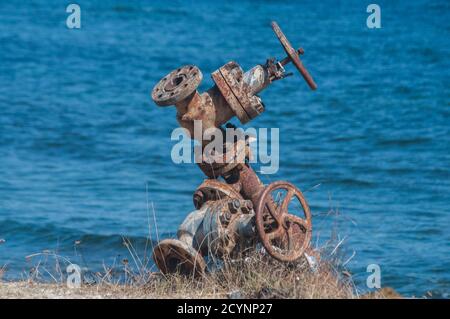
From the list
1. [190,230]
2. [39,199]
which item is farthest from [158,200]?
[190,230]

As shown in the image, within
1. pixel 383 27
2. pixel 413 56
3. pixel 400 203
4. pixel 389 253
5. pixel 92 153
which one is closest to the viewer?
pixel 389 253

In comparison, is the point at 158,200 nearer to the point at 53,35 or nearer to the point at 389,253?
the point at 389,253

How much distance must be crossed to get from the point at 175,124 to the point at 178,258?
897cm

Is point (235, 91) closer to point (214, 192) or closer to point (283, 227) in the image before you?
point (214, 192)

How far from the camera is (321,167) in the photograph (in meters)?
12.7

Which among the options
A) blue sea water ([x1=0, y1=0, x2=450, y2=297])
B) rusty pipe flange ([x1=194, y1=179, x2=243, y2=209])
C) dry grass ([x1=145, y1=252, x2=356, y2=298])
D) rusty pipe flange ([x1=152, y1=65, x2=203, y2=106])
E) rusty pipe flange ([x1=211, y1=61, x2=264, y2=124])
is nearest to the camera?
dry grass ([x1=145, y1=252, x2=356, y2=298])

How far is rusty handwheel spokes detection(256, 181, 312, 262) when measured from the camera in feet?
18.4

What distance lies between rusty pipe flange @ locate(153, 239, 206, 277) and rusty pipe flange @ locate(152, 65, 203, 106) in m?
0.80

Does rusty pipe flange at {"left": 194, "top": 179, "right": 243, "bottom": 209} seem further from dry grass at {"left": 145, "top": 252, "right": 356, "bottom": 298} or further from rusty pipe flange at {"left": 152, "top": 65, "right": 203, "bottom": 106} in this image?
rusty pipe flange at {"left": 152, "top": 65, "right": 203, "bottom": 106}

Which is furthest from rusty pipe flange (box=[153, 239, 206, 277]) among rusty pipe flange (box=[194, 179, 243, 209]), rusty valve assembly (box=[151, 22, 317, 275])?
rusty pipe flange (box=[194, 179, 243, 209])

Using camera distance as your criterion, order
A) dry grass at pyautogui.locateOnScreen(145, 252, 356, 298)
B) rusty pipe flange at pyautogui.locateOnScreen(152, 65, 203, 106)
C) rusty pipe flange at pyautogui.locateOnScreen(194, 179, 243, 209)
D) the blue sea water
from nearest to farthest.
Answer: dry grass at pyautogui.locateOnScreen(145, 252, 356, 298), rusty pipe flange at pyautogui.locateOnScreen(152, 65, 203, 106), rusty pipe flange at pyautogui.locateOnScreen(194, 179, 243, 209), the blue sea water

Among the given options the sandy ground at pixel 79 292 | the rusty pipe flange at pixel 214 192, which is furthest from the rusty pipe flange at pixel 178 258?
the rusty pipe flange at pixel 214 192

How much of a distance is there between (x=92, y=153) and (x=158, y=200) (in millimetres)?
2653

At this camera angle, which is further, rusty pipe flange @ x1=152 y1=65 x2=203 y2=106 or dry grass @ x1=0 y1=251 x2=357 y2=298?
rusty pipe flange @ x1=152 y1=65 x2=203 y2=106
